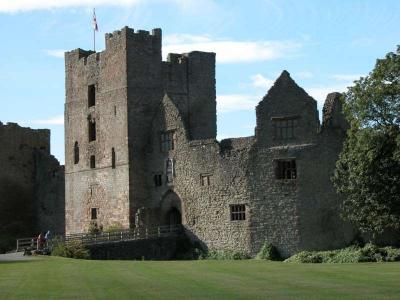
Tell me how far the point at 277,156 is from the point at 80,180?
1840cm

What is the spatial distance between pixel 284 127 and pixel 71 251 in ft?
45.0

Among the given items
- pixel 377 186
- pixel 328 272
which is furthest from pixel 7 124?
pixel 328 272

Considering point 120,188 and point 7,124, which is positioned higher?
point 7,124

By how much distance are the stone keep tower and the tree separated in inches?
598

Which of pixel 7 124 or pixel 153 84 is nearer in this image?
pixel 153 84

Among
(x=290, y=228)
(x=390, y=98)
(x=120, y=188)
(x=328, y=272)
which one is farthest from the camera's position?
(x=120, y=188)

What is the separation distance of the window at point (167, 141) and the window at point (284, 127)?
870cm

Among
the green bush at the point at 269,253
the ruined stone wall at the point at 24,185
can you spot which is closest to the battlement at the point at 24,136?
the ruined stone wall at the point at 24,185

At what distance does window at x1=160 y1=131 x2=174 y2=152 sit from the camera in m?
54.2

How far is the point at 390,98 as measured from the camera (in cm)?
3959

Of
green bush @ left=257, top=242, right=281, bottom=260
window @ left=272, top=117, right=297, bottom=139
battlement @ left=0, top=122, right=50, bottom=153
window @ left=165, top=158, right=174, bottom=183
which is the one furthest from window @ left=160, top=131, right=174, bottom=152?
battlement @ left=0, top=122, right=50, bottom=153

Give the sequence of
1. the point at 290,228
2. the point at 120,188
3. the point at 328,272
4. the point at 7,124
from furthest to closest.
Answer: the point at 7,124 → the point at 120,188 → the point at 290,228 → the point at 328,272

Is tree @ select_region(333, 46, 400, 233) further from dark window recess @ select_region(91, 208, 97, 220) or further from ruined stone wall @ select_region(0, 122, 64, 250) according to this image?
ruined stone wall @ select_region(0, 122, 64, 250)

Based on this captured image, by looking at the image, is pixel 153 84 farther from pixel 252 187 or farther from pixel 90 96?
pixel 252 187
